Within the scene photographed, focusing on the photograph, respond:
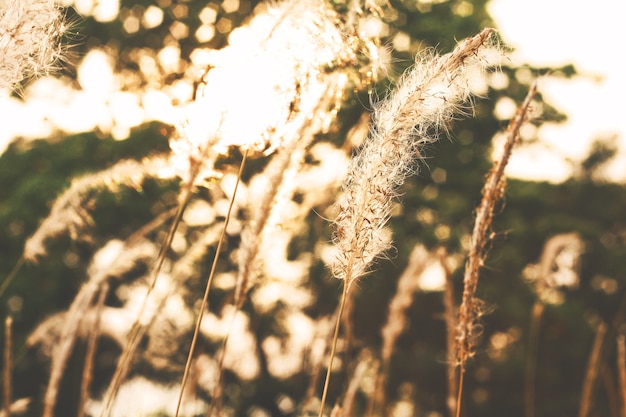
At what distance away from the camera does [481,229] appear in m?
1.30

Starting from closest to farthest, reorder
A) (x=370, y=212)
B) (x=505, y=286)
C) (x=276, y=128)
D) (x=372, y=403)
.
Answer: (x=370, y=212)
(x=276, y=128)
(x=372, y=403)
(x=505, y=286)

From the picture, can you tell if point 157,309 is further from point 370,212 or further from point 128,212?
point 128,212

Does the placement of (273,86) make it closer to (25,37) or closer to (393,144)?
(393,144)

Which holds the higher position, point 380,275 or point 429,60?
point 380,275

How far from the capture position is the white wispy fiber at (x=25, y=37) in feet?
4.07

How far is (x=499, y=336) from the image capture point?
8883 mm

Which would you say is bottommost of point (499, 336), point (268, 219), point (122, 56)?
point (268, 219)

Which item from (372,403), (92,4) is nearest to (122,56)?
(92,4)

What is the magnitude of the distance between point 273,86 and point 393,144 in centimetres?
38

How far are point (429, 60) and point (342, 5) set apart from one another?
0.44m

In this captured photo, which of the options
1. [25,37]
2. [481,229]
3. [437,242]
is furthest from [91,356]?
[437,242]

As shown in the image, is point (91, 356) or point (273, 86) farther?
point (91, 356)

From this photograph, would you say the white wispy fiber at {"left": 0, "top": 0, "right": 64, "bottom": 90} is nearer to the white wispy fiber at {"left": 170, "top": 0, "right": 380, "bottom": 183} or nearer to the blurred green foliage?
the white wispy fiber at {"left": 170, "top": 0, "right": 380, "bottom": 183}

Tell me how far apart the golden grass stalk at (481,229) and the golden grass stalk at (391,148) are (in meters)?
0.17
